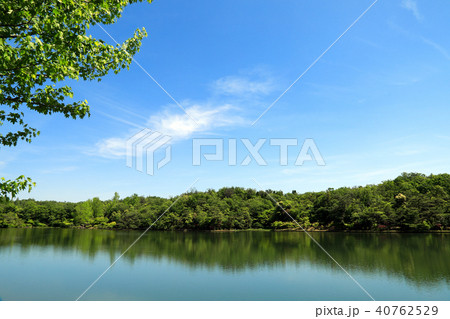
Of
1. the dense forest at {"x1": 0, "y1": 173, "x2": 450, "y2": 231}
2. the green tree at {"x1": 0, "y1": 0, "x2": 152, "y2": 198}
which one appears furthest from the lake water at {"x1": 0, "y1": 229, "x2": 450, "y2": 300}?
the dense forest at {"x1": 0, "y1": 173, "x2": 450, "y2": 231}

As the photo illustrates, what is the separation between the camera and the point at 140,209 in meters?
50.5

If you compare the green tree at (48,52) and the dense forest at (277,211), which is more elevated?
the green tree at (48,52)

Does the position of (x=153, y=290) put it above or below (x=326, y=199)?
below

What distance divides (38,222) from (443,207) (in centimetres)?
6569

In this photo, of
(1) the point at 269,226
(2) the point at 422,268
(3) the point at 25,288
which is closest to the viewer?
(3) the point at 25,288

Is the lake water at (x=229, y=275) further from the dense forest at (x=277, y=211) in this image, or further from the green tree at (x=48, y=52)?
the dense forest at (x=277, y=211)

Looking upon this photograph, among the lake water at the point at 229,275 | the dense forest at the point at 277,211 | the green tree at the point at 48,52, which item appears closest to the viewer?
the green tree at the point at 48,52

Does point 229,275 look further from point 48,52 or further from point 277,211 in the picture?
point 277,211

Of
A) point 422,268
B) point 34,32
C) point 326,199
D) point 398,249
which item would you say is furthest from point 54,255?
point 326,199

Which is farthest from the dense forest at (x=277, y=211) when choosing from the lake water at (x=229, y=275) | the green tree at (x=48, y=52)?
the green tree at (x=48, y=52)

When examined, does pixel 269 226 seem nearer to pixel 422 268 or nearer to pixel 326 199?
pixel 326 199

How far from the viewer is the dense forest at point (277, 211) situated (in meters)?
34.7

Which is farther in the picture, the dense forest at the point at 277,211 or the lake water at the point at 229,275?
the dense forest at the point at 277,211
